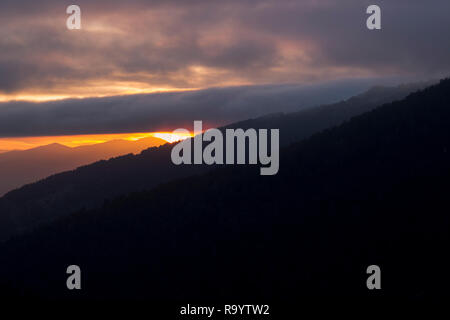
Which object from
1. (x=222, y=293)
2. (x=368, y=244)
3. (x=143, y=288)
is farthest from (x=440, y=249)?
(x=143, y=288)

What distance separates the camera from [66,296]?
197125 millimetres

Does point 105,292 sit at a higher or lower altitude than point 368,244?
lower

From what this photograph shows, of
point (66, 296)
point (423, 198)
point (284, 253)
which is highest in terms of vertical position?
point (423, 198)

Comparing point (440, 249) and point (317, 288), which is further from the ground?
point (440, 249)
